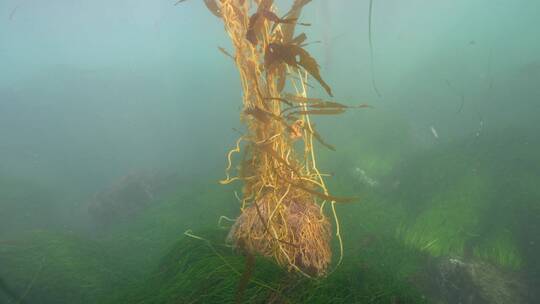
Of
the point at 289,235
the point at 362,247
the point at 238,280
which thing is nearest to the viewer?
the point at 238,280

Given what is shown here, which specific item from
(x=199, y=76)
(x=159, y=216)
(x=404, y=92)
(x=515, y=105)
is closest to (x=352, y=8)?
(x=199, y=76)

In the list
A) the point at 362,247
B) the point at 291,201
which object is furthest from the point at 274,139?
the point at 362,247

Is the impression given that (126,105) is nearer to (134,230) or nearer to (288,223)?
(134,230)

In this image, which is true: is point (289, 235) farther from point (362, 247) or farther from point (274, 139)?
point (362, 247)

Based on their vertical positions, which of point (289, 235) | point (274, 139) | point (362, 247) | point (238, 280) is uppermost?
point (274, 139)

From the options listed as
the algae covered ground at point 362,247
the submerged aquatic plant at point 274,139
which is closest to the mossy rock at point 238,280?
the algae covered ground at point 362,247

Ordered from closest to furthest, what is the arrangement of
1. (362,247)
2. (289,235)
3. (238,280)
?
(238,280), (289,235), (362,247)

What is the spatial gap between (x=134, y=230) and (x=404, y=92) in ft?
42.8

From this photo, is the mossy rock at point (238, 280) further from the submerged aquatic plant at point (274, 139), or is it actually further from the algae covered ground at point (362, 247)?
the submerged aquatic plant at point (274, 139)

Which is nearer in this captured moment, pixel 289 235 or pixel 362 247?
pixel 289 235

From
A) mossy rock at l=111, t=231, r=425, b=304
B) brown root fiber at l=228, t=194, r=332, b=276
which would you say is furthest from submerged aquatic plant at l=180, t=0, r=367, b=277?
mossy rock at l=111, t=231, r=425, b=304

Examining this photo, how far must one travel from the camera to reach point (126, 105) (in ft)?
62.3

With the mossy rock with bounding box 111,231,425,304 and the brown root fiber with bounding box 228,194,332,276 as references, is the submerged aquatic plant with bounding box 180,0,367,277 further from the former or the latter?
the mossy rock with bounding box 111,231,425,304

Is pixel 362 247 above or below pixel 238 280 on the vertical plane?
below
